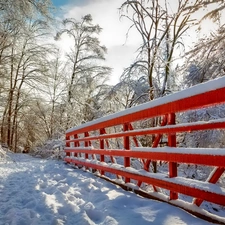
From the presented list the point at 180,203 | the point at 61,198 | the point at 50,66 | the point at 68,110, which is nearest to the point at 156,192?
the point at 180,203

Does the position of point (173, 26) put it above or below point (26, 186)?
above

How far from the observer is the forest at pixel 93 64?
5.83m

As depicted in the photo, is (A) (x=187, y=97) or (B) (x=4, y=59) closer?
(A) (x=187, y=97)

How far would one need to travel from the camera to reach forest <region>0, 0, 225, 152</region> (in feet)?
19.1

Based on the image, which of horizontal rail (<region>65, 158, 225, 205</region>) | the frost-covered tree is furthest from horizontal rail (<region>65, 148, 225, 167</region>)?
the frost-covered tree

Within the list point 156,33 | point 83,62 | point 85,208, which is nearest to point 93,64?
point 83,62

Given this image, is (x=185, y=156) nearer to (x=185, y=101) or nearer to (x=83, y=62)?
(x=185, y=101)

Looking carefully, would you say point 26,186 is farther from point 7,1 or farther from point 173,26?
point 173,26

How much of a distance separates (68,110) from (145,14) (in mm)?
8469

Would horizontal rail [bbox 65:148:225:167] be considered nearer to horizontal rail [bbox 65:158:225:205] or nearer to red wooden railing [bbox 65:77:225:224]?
red wooden railing [bbox 65:77:225:224]

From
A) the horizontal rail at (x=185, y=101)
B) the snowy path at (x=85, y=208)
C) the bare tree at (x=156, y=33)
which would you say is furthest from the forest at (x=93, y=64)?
the snowy path at (x=85, y=208)

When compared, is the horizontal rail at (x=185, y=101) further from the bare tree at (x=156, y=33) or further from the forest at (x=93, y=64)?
the bare tree at (x=156, y=33)

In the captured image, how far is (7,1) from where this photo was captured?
547 cm

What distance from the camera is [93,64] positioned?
19156mm
